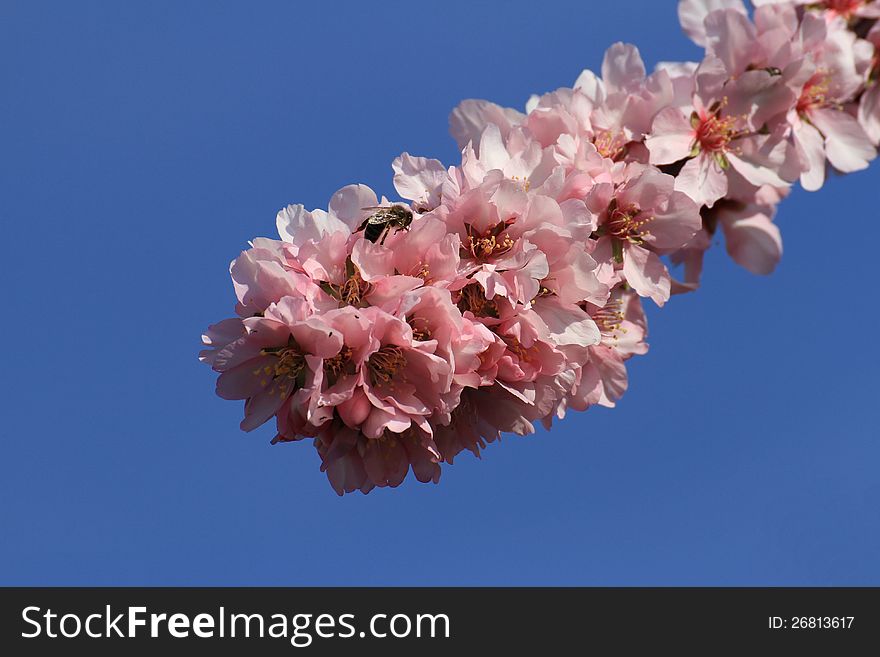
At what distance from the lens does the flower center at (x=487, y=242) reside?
3.57 meters

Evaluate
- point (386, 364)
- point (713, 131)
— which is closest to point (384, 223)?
point (386, 364)

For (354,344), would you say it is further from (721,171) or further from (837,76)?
(837,76)

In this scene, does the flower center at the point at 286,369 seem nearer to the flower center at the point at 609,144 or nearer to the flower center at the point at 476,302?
the flower center at the point at 476,302

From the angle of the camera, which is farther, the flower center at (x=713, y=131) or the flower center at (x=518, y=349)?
the flower center at (x=713, y=131)

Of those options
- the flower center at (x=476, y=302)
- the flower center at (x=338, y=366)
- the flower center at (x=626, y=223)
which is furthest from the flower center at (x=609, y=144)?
the flower center at (x=338, y=366)

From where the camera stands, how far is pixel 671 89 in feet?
14.0

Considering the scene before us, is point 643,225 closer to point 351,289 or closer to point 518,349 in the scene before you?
point 518,349

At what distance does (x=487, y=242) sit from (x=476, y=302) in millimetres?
228

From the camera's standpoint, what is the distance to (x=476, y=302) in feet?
11.6

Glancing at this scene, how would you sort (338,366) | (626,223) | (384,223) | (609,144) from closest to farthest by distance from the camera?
(338,366) → (384,223) → (626,223) → (609,144)

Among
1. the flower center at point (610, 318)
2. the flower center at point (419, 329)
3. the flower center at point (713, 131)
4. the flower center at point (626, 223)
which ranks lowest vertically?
the flower center at point (419, 329)

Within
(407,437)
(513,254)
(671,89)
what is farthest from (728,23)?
(407,437)

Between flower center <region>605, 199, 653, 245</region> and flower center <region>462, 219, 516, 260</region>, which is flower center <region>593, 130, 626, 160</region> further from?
flower center <region>462, 219, 516, 260</region>

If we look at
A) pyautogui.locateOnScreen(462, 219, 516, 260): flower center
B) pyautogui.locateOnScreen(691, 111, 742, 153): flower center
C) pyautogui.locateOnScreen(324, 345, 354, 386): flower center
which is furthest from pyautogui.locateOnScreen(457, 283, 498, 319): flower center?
pyautogui.locateOnScreen(691, 111, 742, 153): flower center
